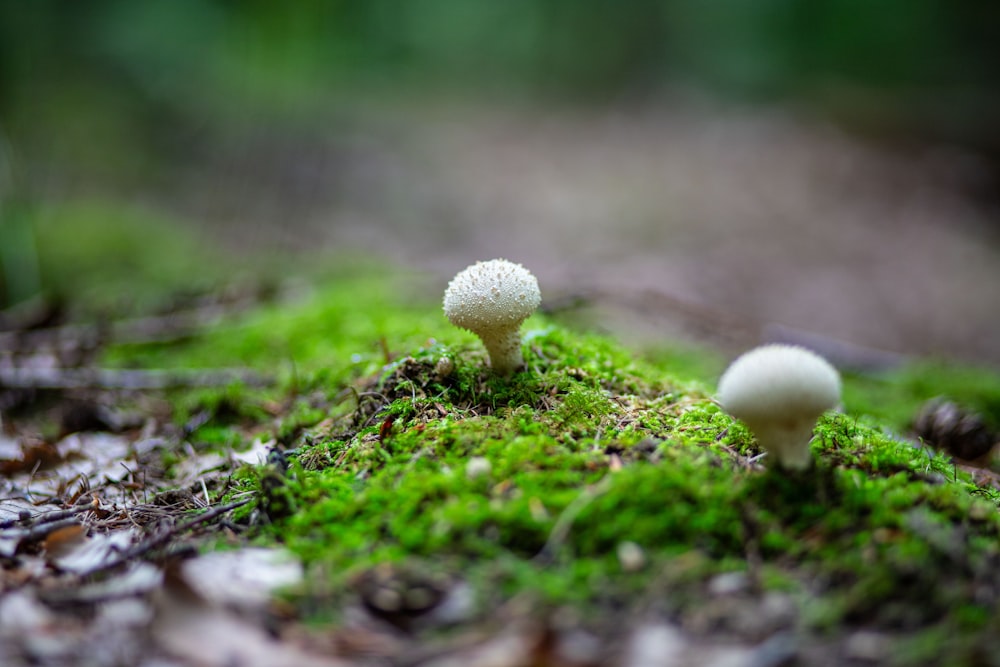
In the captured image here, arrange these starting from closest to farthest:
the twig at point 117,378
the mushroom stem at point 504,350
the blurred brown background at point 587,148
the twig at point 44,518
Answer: the twig at point 44,518, the mushroom stem at point 504,350, the twig at point 117,378, the blurred brown background at point 587,148

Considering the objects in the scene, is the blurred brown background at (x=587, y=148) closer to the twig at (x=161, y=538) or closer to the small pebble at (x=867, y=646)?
the twig at (x=161, y=538)

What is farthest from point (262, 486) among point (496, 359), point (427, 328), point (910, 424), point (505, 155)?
point (505, 155)

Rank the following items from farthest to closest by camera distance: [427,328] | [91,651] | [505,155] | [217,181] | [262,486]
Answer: [505,155] → [217,181] → [427,328] → [262,486] → [91,651]

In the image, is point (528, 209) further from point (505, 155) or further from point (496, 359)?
point (496, 359)

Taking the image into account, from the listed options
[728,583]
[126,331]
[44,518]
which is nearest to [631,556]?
[728,583]

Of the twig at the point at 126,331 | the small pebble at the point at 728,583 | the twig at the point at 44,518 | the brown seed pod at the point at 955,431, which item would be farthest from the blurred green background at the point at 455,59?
the small pebble at the point at 728,583

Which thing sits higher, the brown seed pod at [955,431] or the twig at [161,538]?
the brown seed pod at [955,431]

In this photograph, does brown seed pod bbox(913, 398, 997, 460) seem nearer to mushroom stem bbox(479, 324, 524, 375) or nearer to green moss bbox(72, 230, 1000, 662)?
green moss bbox(72, 230, 1000, 662)
